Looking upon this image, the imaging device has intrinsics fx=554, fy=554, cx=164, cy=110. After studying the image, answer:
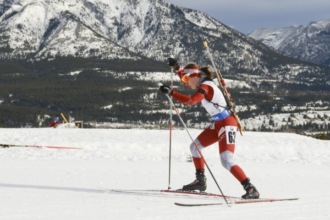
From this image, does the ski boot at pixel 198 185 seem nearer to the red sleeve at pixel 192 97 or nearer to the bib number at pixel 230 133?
the bib number at pixel 230 133

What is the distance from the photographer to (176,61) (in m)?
10.3

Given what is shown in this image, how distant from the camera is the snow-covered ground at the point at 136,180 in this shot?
7727 mm

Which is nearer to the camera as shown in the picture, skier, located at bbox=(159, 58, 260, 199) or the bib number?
skier, located at bbox=(159, 58, 260, 199)

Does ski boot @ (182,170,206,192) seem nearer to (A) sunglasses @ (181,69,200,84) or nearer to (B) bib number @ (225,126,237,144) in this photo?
(B) bib number @ (225,126,237,144)

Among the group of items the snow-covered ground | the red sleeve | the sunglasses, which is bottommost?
the snow-covered ground

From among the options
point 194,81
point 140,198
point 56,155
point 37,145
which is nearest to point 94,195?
point 140,198

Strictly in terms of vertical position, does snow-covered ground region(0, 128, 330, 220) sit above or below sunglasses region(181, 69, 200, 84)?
below

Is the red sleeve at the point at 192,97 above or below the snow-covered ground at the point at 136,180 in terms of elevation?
above

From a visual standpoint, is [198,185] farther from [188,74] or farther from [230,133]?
[188,74]

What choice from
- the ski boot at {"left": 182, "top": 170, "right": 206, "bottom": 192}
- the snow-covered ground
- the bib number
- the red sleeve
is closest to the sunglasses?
the red sleeve

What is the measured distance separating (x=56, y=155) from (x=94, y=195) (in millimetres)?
10670

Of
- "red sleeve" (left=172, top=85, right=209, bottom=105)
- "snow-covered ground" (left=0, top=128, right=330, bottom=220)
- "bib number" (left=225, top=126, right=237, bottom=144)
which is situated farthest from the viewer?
"bib number" (left=225, top=126, right=237, bottom=144)

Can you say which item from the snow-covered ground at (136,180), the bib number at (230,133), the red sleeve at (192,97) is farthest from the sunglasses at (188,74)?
the snow-covered ground at (136,180)

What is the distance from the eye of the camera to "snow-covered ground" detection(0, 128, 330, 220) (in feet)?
25.3
